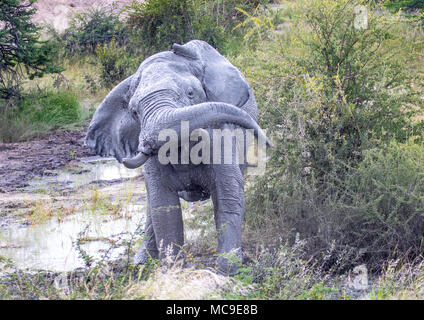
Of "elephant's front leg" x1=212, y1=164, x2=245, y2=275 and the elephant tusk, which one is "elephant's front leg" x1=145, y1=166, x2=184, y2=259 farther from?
the elephant tusk

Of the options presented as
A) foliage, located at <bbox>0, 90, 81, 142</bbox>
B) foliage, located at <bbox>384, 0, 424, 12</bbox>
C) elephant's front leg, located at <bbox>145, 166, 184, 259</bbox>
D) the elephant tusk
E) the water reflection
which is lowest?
the water reflection

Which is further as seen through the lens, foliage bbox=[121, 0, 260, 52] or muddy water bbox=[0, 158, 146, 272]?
foliage bbox=[121, 0, 260, 52]

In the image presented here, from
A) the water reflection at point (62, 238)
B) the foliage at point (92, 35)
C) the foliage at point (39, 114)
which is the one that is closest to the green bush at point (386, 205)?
the water reflection at point (62, 238)

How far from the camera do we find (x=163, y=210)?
16.6 feet

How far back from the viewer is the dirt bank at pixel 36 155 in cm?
949

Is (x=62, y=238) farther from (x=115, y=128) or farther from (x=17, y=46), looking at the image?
(x=17, y=46)

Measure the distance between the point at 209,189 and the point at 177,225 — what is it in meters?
0.39

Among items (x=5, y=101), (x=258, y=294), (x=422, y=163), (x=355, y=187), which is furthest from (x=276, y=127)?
(x=5, y=101)

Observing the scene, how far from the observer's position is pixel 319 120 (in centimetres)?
630

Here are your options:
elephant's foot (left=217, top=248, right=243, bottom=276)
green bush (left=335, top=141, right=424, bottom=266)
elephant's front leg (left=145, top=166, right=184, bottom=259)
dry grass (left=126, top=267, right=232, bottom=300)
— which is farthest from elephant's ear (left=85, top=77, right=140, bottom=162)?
green bush (left=335, top=141, right=424, bottom=266)

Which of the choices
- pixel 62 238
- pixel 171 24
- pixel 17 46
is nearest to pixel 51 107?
pixel 17 46

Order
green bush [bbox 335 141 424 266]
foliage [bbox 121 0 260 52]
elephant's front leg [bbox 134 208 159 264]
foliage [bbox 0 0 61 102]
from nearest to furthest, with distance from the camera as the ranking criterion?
green bush [bbox 335 141 424 266] → elephant's front leg [bbox 134 208 159 264] → foliage [bbox 121 0 260 52] → foliage [bbox 0 0 61 102]

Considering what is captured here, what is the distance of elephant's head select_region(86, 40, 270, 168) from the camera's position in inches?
171

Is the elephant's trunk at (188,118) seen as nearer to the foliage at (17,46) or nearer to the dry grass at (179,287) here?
the dry grass at (179,287)
